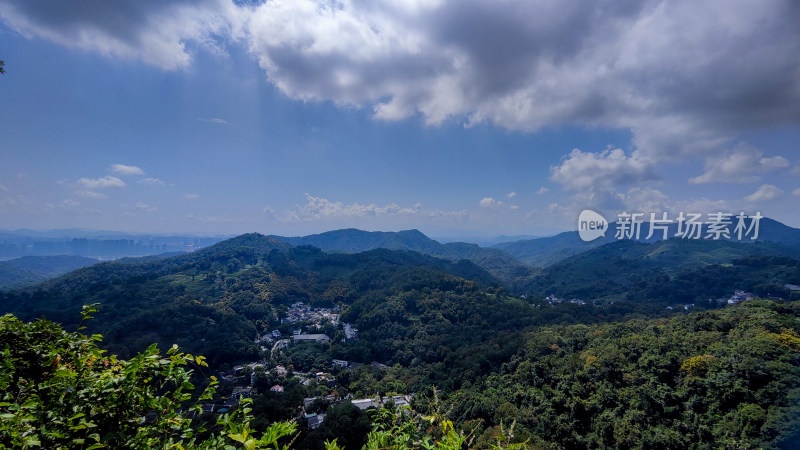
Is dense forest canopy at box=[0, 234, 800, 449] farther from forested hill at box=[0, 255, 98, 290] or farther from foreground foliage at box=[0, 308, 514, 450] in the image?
forested hill at box=[0, 255, 98, 290]

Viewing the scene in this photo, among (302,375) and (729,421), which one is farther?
(302,375)

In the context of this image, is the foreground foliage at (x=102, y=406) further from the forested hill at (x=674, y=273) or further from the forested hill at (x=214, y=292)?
the forested hill at (x=674, y=273)

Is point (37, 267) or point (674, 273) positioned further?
point (37, 267)

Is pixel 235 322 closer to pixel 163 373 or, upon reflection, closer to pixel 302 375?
pixel 302 375

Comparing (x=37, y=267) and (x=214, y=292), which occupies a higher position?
(x=214, y=292)

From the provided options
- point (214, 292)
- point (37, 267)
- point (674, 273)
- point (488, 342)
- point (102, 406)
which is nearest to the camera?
point (102, 406)

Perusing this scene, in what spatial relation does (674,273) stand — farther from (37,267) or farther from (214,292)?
(37,267)

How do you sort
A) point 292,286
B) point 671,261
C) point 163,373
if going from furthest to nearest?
1. point 671,261
2. point 292,286
3. point 163,373

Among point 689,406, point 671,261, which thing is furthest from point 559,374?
point 671,261

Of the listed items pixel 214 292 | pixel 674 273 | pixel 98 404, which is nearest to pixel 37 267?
pixel 214 292

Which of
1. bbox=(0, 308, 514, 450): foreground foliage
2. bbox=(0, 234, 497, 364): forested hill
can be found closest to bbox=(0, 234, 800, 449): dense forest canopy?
bbox=(0, 308, 514, 450): foreground foliage
